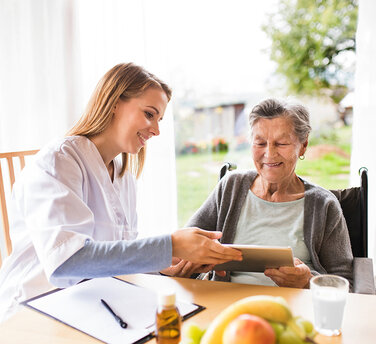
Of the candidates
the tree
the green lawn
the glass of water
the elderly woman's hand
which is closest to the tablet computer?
the elderly woman's hand

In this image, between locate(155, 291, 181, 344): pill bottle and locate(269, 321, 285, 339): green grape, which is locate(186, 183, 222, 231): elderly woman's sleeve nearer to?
locate(155, 291, 181, 344): pill bottle

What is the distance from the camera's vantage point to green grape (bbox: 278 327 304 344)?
57 cm

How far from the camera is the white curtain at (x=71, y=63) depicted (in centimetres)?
236

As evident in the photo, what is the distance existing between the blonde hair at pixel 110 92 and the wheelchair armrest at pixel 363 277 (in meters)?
0.94

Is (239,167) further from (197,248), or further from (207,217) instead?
(197,248)

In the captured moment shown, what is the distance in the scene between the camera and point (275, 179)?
162 centimetres

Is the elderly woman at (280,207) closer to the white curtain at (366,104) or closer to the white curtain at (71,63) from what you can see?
the white curtain at (366,104)

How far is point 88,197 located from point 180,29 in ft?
7.70

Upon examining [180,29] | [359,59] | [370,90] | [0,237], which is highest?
[180,29]

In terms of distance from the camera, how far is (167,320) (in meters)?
0.72

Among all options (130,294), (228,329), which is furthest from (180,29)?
(228,329)

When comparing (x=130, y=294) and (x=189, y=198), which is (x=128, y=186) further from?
(x=189, y=198)

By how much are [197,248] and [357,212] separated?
888 mm

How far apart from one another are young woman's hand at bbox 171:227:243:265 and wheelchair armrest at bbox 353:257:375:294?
439mm
